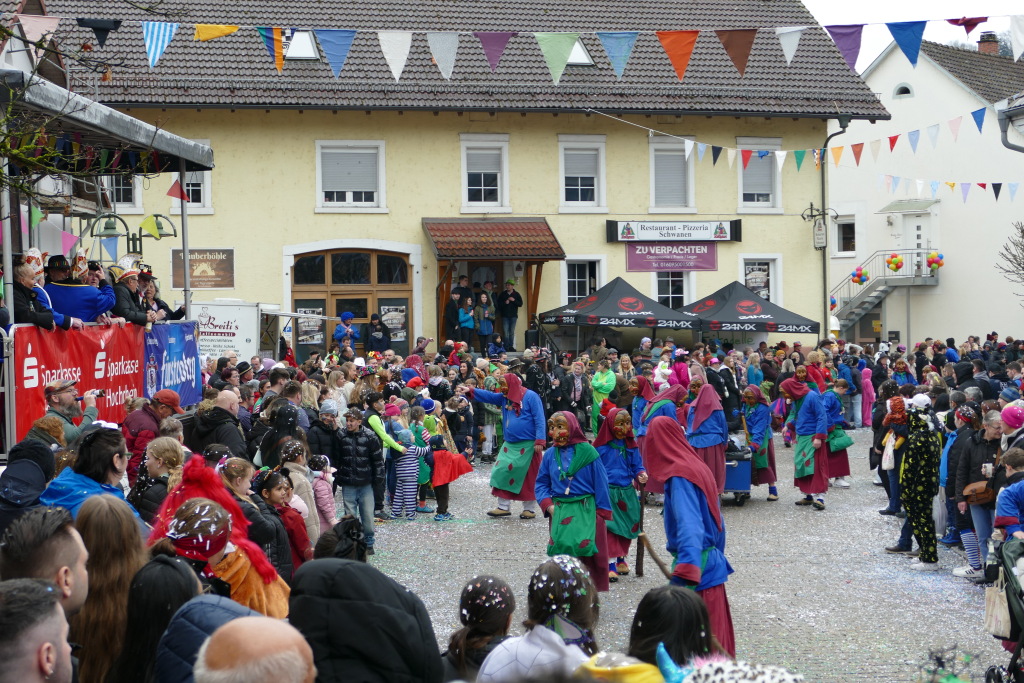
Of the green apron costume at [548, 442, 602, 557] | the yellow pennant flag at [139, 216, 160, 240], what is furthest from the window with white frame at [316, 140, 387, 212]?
the green apron costume at [548, 442, 602, 557]

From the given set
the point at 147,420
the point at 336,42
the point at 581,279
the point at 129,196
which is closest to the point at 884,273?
the point at 581,279

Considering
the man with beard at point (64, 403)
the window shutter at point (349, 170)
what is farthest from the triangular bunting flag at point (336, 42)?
the window shutter at point (349, 170)

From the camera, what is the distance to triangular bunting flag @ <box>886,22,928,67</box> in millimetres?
12773

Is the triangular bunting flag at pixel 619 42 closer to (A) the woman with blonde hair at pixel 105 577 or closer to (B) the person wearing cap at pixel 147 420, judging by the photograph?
(B) the person wearing cap at pixel 147 420

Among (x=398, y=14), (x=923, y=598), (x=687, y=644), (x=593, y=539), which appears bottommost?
(x=923, y=598)

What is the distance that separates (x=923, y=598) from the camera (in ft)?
32.1

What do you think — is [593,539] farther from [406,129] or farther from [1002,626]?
[406,129]

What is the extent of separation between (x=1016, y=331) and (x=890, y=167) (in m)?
7.51

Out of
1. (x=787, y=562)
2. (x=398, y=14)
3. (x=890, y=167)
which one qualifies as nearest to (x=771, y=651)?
(x=787, y=562)

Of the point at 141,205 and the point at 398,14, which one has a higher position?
the point at 398,14

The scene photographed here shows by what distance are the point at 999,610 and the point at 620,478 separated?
397 cm

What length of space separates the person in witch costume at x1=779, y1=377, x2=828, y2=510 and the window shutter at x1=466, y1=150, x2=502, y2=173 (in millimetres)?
13983

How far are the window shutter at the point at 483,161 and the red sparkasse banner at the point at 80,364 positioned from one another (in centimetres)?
1563

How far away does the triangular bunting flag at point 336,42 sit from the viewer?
14844mm
